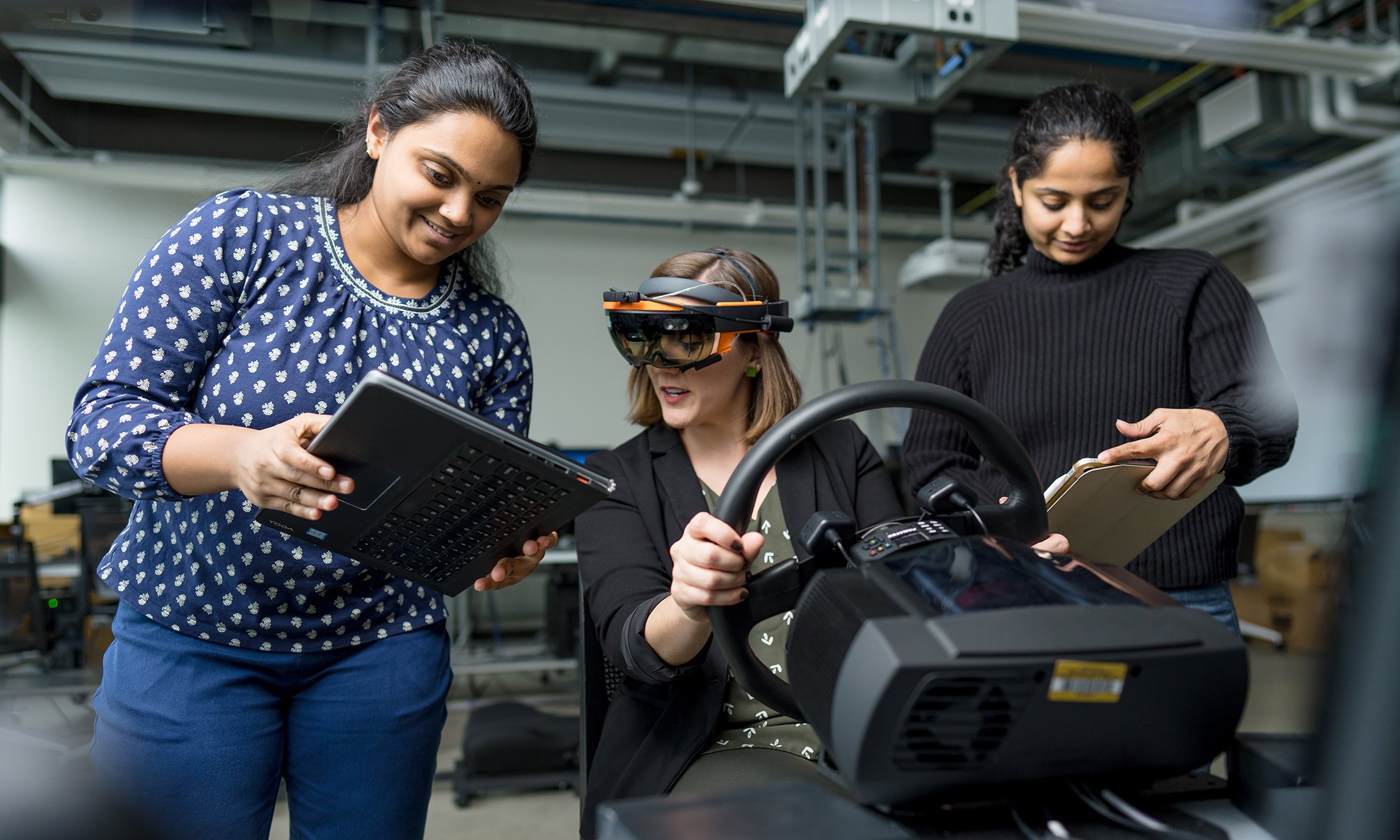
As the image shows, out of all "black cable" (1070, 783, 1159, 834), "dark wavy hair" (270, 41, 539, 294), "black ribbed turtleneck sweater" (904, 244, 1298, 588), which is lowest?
"black cable" (1070, 783, 1159, 834)

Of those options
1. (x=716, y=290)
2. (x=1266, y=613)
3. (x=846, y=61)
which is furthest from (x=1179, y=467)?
(x=1266, y=613)

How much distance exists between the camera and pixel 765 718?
112 cm

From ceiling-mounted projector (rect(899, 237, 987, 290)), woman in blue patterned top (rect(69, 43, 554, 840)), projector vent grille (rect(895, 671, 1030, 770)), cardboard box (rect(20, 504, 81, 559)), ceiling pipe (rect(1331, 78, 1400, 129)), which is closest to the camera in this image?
projector vent grille (rect(895, 671, 1030, 770))

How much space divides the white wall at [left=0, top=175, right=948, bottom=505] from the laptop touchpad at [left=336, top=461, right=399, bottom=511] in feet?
15.4

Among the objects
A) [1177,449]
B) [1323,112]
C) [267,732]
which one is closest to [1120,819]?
[1177,449]

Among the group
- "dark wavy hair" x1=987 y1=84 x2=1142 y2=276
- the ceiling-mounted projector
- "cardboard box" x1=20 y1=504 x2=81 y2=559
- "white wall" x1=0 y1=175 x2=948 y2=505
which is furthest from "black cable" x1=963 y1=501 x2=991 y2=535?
"cardboard box" x1=20 y1=504 x2=81 y2=559

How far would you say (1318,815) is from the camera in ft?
1.13

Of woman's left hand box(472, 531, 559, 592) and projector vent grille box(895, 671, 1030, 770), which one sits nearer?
projector vent grille box(895, 671, 1030, 770)

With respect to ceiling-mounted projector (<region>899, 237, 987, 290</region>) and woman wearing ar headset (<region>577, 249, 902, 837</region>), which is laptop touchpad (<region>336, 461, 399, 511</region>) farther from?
ceiling-mounted projector (<region>899, 237, 987, 290</region>)

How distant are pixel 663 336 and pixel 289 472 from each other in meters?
0.45

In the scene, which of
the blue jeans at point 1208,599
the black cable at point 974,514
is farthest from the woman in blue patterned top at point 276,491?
the blue jeans at point 1208,599

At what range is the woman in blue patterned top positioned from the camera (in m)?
1.01

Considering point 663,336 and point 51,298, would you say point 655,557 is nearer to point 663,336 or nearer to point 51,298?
point 663,336

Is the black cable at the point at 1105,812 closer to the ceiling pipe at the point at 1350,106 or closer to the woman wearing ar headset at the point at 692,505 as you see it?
the woman wearing ar headset at the point at 692,505
